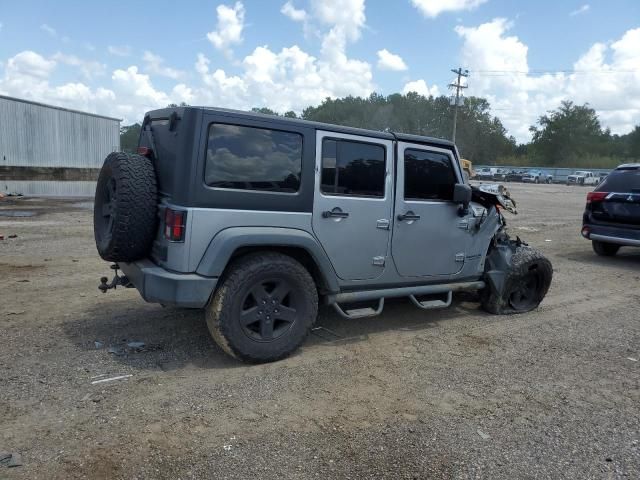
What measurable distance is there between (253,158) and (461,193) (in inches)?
87.2

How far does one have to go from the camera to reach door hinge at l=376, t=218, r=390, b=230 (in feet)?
15.9

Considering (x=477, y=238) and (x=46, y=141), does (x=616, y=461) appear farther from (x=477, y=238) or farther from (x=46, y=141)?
(x=46, y=141)

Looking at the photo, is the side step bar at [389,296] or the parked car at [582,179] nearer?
the side step bar at [389,296]

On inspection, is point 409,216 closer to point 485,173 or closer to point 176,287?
point 176,287

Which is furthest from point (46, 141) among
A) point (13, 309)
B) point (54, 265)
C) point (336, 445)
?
point (336, 445)

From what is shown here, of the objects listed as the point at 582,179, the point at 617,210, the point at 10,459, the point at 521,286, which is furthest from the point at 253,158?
the point at 582,179

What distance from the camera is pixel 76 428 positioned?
10.6ft

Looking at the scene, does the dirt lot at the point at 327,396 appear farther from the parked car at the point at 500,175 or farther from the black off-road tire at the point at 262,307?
the parked car at the point at 500,175

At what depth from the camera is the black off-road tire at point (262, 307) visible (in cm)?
408

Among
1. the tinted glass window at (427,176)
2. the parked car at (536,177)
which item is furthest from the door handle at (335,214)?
the parked car at (536,177)

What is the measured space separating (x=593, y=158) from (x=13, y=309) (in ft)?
321

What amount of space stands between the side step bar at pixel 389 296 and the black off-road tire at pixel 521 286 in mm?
276

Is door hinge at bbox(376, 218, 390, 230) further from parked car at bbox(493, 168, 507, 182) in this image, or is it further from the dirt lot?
parked car at bbox(493, 168, 507, 182)

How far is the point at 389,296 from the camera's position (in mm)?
5039
